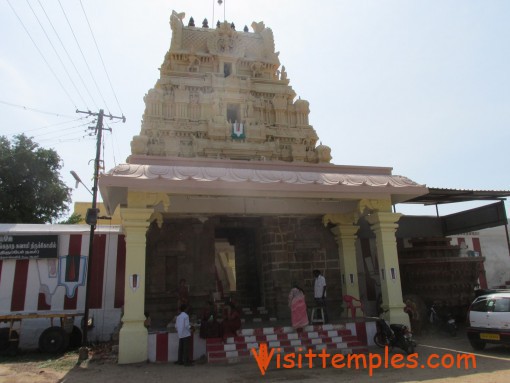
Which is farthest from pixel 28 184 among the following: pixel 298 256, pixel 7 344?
pixel 298 256

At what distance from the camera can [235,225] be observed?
1313 cm

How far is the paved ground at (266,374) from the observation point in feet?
21.3

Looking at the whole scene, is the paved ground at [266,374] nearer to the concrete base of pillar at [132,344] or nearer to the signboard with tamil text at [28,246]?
the concrete base of pillar at [132,344]

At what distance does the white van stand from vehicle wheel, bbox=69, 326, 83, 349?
10.0m

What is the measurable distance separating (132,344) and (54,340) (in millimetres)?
3572

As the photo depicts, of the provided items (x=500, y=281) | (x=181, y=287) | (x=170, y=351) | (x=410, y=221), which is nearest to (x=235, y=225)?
(x=181, y=287)

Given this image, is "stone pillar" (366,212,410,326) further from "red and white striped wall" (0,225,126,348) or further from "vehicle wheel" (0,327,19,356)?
"vehicle wheel" (0,327,19,356)

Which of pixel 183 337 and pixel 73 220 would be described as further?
pixel 73 220

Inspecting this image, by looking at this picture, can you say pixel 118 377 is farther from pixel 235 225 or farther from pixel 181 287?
pixel 235 225

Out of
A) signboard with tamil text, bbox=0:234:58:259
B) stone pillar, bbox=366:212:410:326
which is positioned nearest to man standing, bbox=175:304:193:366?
stone pillar, bbox=366:212:410:326

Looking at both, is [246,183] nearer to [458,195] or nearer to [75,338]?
[75,338]

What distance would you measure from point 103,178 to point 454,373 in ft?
24.5

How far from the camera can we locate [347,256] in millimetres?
12000

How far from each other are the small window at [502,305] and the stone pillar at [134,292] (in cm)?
775
